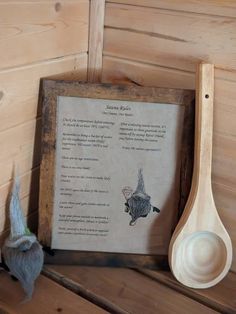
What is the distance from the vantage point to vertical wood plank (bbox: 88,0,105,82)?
840 mm

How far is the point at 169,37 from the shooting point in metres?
0.79

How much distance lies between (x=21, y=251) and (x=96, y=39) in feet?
1.42

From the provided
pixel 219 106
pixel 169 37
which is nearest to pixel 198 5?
pixel 169 37

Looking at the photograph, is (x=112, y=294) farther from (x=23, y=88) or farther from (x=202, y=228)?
(x=23, y=88)

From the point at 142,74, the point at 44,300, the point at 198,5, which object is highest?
the point at 198,5

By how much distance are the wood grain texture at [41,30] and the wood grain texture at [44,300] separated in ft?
1.27

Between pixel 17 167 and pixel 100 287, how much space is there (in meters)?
0.27

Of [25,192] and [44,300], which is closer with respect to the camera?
[44,300]

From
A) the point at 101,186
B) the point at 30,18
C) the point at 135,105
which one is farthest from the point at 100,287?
the point at 30,18

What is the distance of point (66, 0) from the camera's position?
31.1 inches

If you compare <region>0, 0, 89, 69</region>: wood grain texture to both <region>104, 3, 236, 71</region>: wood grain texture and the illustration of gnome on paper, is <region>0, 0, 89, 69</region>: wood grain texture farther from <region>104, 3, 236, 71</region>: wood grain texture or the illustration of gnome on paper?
the illustration of gnome on paper

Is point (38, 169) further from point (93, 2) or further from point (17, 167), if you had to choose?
point (93, 2)

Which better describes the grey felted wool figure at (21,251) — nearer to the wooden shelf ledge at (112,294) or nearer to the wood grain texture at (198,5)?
the wooden shelf ledge at (112,294)

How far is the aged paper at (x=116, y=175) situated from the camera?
79 centimetres
